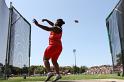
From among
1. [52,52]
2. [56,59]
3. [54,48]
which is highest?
[54,48]

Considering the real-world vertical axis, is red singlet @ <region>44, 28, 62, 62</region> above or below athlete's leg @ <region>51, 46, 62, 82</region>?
above

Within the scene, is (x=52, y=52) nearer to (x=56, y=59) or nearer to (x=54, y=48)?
(x=54, y=48)

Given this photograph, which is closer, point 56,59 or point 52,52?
point 52,52

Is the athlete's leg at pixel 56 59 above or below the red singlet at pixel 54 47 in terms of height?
below

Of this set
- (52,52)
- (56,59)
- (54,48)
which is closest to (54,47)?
(54,48)

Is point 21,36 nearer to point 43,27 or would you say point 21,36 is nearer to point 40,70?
point 43,27

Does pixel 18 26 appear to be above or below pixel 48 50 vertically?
above

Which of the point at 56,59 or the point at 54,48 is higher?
the point at 54,48

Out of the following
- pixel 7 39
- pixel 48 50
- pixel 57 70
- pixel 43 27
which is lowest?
pixel 57 70

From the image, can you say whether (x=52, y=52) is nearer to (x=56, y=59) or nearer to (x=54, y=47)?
(x=54, y=47)

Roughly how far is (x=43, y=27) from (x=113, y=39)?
43.0ft

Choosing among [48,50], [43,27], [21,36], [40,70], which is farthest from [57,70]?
[40,70]

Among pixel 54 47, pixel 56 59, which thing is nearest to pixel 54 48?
pixel 54 47

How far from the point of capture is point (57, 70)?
9.01m
